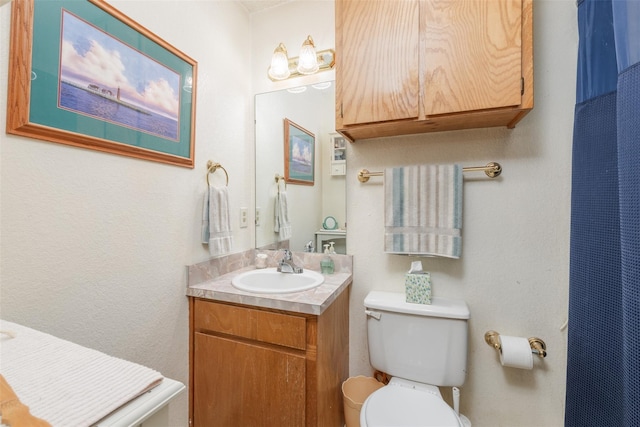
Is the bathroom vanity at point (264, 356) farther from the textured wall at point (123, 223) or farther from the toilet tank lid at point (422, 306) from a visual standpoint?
the toilet tank lid at point (422, 306)

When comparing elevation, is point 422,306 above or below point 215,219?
below

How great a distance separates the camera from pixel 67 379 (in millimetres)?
481

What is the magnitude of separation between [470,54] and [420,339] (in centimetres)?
125

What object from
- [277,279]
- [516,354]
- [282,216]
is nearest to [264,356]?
[277,279]

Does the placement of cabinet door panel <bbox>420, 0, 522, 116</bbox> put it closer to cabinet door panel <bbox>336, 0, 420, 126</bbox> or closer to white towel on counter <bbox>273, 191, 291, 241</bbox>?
cabinet door panel <bbox>336, 0, 420, 126</bbox>

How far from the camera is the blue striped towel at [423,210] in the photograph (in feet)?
4.17

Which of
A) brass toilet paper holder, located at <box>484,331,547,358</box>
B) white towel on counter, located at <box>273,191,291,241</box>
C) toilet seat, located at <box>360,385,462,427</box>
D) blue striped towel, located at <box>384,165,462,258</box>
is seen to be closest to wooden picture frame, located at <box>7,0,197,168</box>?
white towel on counter, located at <box>273,191,291,241</box>

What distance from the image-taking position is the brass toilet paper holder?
1213 millimetres

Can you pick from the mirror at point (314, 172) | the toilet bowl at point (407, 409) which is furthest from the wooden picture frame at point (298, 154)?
the toilet bowl at point (407, 409)

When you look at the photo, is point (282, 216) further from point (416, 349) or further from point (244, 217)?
point (416, 349)

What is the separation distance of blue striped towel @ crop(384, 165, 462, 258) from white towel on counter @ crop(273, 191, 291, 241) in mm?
652

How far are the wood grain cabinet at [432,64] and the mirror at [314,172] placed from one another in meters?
0.32

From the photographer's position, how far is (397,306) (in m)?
1.27

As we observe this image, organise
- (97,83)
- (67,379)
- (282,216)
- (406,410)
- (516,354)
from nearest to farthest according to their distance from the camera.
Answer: (67,379), (97,83), (406,410), (516,354), (282,216)
